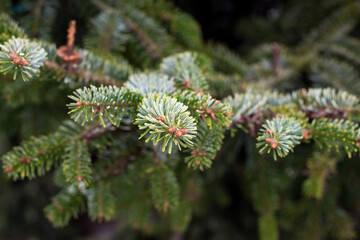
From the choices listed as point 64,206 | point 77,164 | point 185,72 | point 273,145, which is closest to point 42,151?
point 77,164

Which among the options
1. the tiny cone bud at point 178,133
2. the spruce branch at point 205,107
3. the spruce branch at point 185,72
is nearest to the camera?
the tiny cone bud at point 178,133

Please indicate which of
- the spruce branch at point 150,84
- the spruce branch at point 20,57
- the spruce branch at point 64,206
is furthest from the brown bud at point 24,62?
the spruce branch at point 64,206

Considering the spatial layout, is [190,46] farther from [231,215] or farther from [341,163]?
[231,215]

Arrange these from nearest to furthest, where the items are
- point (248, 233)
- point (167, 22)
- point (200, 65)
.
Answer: point (200, 65)
point (167, 22)
point (248, 233)

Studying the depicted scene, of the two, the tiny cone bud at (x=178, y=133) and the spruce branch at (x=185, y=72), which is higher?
the spruce branch at (x=185, y=72)

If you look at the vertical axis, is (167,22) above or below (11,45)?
above

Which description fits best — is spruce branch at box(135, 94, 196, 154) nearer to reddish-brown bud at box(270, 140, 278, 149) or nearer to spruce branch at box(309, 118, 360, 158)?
reddish-brown bud at box(270, 140, 278, 149)

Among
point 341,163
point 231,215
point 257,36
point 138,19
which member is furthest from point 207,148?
point 231,215

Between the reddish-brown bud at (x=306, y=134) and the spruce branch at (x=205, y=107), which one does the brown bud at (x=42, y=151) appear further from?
the reddish-brown bud at (x=306, y=134)
